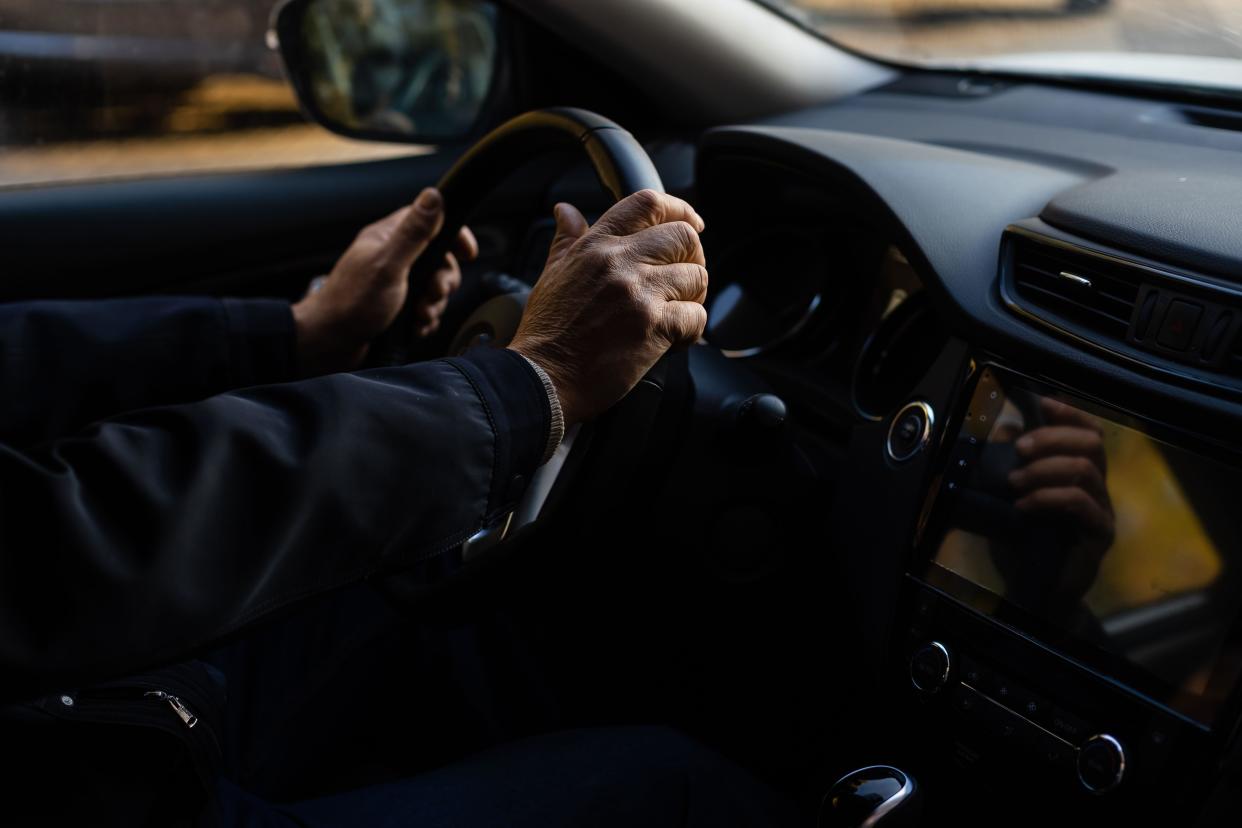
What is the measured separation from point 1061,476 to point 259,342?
102 centimetres

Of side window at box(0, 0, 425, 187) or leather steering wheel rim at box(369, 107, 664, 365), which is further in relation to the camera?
side window at box(0, 0, 425, 187)

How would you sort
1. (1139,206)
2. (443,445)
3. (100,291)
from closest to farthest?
(443,445) < (1139,206) < (100,291)

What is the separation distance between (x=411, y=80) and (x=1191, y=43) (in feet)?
4.76

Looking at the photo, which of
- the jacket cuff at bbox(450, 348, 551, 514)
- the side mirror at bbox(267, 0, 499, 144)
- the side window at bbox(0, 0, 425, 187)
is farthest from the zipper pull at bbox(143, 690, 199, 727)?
the side mirror at bbox(267, 0, 499, 144)

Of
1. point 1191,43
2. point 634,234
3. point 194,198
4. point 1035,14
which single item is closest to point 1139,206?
point 634,234

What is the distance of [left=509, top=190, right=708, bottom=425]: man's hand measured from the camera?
0.97m

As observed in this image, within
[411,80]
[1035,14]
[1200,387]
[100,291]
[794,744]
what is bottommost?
[794,744]

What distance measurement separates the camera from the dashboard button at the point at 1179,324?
0.97 meters

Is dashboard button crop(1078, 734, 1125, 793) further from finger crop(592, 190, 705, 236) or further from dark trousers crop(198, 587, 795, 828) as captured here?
finger crop(592, 190, 705, 236)

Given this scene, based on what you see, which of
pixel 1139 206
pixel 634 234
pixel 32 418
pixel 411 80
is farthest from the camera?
pixel 411 80

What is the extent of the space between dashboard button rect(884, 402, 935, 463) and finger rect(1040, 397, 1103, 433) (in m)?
0.15

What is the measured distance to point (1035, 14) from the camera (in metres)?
1.94

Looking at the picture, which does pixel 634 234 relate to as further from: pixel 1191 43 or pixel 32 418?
pixel 1191 43

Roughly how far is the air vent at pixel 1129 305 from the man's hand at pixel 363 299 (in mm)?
771
